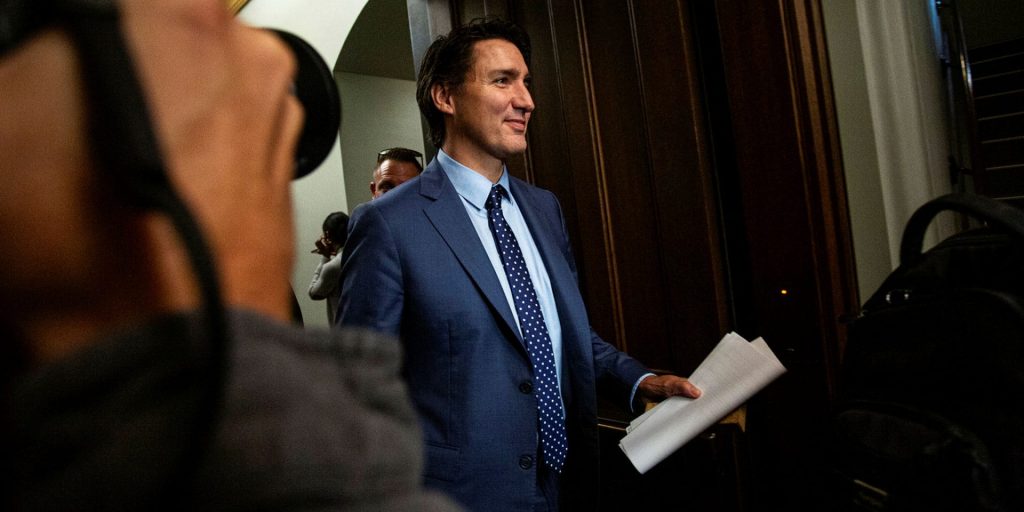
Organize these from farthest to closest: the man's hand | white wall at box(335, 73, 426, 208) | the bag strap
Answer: white wall at box(335, 73, 426, 208), the man's hand, the bag strap

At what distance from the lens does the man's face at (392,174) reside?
290 cm

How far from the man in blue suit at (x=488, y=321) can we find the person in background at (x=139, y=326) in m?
1.08

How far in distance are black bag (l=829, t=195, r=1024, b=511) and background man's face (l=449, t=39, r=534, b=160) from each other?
0.96 m

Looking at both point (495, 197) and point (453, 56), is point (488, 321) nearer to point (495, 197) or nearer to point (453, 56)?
point (495, 197)

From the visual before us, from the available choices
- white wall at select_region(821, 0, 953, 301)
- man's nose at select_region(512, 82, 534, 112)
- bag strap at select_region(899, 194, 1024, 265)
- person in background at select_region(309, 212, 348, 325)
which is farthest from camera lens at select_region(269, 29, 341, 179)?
person in background at select_region(309, 212, 348, 325)

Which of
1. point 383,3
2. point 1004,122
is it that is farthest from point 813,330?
point 1004,122

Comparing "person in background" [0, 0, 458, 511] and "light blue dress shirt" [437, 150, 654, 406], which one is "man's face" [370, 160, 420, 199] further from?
"person in background" [0, 0, 458, 511]

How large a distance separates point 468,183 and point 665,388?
65cm

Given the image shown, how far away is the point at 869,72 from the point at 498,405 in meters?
1.21

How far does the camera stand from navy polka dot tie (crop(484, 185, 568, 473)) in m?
1.43

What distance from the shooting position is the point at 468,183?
160cm

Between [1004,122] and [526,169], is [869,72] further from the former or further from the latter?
[1004,122]

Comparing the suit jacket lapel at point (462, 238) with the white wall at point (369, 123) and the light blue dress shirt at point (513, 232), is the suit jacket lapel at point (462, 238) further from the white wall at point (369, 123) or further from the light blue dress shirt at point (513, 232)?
the white wall at point (369, 123)

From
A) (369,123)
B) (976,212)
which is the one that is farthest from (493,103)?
(369,123)
